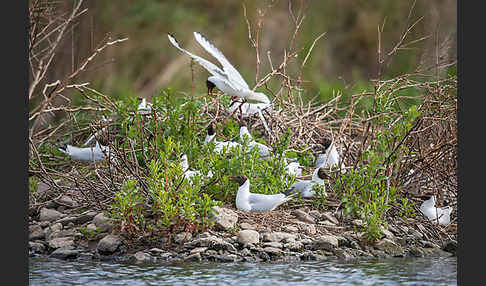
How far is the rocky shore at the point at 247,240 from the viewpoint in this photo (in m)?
7.05

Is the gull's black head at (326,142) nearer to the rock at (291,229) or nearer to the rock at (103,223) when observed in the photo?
the rock at (291,229)

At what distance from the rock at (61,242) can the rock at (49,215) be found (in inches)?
21.2

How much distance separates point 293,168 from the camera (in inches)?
327

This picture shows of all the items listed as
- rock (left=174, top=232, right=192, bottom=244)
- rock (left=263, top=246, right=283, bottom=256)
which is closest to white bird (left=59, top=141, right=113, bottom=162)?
rock (left=174, top=232, right=192, bottom=244)

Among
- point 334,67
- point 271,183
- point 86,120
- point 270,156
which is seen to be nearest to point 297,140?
point 270,156

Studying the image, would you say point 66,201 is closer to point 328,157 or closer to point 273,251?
point 273,251

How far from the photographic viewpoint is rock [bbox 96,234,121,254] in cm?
712

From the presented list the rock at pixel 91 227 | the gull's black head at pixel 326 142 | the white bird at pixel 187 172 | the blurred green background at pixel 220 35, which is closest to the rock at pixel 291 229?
the white bird at pixel 187 172

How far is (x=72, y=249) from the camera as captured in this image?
729 cm

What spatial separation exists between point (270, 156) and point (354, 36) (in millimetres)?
13186

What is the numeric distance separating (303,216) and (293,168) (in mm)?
706

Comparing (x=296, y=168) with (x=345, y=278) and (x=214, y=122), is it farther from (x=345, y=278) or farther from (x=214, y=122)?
(x=345, y=278)

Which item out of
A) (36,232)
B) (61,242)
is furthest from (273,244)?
(36,232)

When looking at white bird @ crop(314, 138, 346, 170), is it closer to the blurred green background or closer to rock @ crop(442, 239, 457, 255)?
rock @ crop(442, 239, 457, 255)
